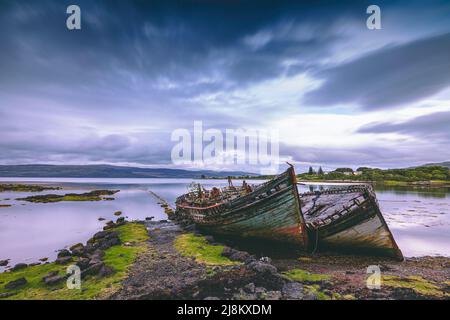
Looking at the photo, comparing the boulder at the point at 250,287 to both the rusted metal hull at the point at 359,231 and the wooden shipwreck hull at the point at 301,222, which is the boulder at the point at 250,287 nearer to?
the wooden shipwreck hull at the point at 301,222

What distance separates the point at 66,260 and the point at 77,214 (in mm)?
30323

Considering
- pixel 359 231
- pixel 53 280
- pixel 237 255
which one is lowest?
pixel 53 280

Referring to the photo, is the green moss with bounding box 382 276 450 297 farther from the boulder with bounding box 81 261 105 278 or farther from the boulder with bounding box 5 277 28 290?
the boulder with bounding box 5 277 28 290

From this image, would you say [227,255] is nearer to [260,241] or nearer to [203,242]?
[260,241]

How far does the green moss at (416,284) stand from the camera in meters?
12.8

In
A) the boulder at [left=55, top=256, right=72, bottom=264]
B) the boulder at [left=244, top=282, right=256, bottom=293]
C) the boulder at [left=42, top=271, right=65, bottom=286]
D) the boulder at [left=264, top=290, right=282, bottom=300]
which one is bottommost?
the boulder at [left=55, top=256, right=72, bottom=264]

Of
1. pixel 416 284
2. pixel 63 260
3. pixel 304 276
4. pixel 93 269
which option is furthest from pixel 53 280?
Result: pixel 416 284

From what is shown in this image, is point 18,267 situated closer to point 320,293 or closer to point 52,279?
point 52,279

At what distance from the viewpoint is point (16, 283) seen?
14438 millimetres

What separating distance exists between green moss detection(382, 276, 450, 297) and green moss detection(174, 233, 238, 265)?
356 inches

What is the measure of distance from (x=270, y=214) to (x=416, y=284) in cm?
931

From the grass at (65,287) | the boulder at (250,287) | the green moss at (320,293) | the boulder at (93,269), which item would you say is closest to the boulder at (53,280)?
the grass at (65,287)

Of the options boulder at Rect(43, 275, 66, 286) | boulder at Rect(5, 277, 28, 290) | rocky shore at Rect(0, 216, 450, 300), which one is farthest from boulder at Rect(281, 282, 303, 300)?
boulder at Rect(5, 277, 28, 290)

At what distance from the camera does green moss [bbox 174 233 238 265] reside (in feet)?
59.4
